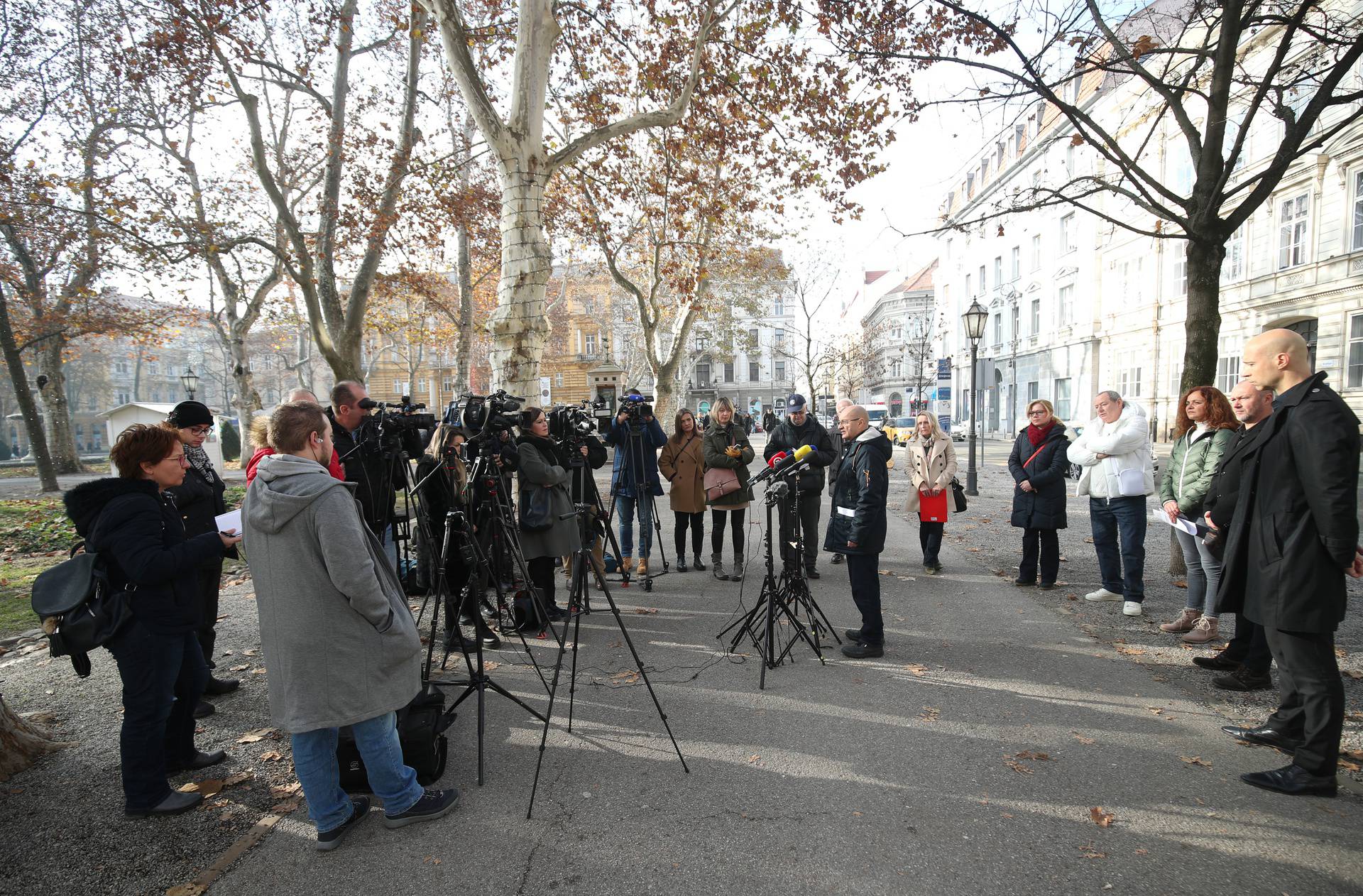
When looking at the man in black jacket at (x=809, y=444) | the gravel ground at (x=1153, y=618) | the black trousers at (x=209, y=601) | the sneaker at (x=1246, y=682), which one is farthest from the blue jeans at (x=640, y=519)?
the sneaker at (x=1246, y=682)

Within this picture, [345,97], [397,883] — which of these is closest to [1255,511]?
[397,883]

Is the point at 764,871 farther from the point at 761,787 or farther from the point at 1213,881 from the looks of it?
the point at 1213,881

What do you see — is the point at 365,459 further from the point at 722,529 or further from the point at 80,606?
the point at 722,529

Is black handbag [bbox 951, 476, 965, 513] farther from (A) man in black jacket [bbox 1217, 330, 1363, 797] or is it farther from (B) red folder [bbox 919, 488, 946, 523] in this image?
(A) man in black jacket [bbox 1217, 330, 1363, 797]

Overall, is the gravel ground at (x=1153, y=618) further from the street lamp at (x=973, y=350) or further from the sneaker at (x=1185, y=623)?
the street lamp at (x=973, y=350)

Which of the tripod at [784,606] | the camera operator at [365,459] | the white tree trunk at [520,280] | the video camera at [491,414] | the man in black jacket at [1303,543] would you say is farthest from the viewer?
the white tree trunk at [520,280]

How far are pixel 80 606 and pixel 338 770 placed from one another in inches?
52.2

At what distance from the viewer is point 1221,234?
6527mm

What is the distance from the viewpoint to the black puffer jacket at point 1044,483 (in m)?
6.62

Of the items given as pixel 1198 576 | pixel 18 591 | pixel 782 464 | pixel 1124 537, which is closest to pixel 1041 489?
pixel 1124 537

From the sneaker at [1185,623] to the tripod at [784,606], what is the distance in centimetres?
267

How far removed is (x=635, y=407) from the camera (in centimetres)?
709

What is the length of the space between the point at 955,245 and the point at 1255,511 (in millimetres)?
50906

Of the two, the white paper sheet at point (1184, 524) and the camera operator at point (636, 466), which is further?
the camera operator at point (636, 466)
